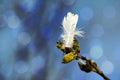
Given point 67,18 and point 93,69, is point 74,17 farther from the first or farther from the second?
point 93,69

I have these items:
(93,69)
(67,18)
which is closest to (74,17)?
Result: (67,18)

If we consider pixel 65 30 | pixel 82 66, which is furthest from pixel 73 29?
pixel 82 66

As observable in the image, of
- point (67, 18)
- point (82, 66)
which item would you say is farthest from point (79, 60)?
point (67, 18)

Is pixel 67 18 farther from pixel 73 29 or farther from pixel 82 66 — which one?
pixel 82 66

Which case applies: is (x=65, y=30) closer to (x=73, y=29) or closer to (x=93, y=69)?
(x=73, y=29)
